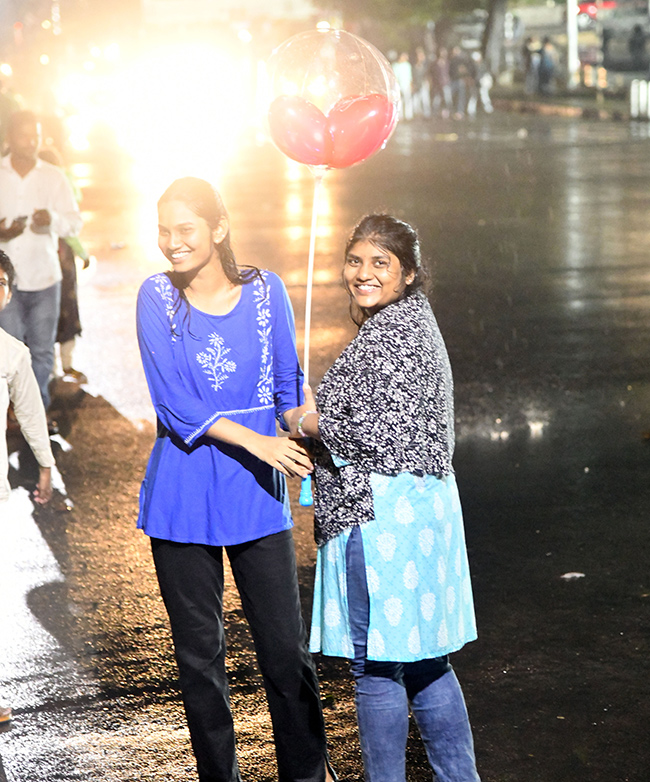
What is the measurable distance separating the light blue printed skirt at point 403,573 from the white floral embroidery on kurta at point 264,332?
0.51 metres

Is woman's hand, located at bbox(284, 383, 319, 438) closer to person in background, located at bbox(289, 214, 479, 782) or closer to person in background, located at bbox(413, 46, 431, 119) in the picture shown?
person in background, located at bbox(289, 214, 479, 782)

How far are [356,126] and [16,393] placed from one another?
5.00 feet

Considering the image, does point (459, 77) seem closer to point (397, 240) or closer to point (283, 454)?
point (397, 240)

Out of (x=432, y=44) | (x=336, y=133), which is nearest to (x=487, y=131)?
(x=336, y=133)

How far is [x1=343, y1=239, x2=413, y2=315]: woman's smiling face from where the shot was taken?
3.46 m

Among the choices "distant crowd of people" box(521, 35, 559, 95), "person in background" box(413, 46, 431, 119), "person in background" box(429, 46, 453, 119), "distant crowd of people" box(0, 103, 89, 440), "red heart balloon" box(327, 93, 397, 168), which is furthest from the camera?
"distant crowd of people" box(521, 35, 559, 95)

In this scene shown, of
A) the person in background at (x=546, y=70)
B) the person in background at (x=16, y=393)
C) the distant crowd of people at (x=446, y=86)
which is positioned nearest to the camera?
the person in background at (x=16, y=393)

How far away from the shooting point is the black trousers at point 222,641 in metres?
3.55

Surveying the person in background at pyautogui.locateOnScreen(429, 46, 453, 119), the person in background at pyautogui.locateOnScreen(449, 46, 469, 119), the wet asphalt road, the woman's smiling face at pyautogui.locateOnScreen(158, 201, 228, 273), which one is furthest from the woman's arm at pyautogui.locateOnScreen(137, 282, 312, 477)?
the person in background at pyautogui.locateOnScreen(429, 46, 453, 119)

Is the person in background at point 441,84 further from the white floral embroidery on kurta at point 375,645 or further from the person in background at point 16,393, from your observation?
the white floral embroidery on kurta at point 375,645

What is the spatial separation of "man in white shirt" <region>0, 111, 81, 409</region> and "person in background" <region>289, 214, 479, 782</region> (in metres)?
4.38


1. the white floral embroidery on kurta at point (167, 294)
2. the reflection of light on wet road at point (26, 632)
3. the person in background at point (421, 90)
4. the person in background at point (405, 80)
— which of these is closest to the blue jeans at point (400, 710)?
the white floral embroidery on kurta at point (167, 294)

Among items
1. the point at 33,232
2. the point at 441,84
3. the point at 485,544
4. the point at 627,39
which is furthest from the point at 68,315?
the point at 627,39

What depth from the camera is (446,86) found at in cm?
4519
